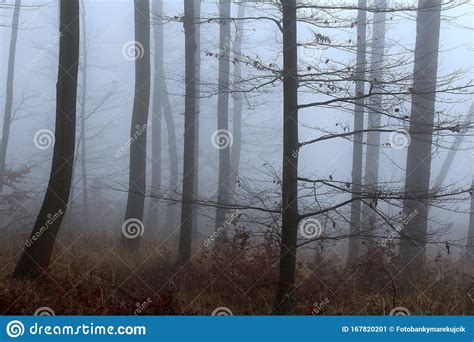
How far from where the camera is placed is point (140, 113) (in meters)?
9.66

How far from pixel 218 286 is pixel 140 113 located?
4131 millimetres

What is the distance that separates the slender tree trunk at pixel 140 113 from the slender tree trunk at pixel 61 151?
2490 millimetres

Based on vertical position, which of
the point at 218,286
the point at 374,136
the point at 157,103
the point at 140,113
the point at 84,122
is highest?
the point at 157,103

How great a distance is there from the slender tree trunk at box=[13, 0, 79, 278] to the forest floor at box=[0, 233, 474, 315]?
413 mm

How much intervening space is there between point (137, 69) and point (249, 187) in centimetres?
446

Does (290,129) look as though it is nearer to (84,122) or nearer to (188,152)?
(188,152)

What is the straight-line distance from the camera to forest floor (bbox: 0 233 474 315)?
6.10 m

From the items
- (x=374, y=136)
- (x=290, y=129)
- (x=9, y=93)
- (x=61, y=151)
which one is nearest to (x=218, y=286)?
(x=290, y=129)

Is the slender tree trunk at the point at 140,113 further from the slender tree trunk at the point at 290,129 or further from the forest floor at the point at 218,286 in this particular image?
the slender tree trunk at the point at 290,129

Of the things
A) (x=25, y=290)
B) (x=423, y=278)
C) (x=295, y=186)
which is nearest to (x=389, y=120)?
(x=295, y=186)

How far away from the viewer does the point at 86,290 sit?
→ 6422 mm

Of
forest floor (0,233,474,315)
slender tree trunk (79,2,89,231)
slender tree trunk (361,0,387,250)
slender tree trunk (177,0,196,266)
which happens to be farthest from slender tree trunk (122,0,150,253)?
slender tree trunk (361,0,387,250)

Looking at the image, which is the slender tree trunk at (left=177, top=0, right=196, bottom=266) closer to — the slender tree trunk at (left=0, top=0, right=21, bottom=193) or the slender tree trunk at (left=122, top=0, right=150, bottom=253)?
the slender tree trunk at (left=122, top=0, right=150, bottom=253)

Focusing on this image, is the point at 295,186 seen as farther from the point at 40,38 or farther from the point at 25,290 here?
the point at 40,38
